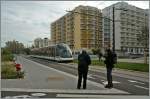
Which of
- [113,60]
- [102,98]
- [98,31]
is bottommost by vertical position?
[102,98]

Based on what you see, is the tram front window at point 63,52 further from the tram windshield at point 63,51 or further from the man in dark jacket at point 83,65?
the man in dark jacket at point 83,65

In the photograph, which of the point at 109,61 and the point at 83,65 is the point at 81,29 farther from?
the point at 83,65

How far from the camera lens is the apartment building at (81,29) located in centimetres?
6172

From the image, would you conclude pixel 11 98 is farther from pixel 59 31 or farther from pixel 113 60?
pixel 59 31

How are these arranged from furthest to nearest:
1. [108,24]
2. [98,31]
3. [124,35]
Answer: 1. [124,35]
2. [108,24]
3. [98,31]

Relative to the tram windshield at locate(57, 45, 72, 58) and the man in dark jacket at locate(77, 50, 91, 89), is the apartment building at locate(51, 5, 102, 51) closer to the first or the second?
the tram windshield at locate(57, 45, 72, 58)

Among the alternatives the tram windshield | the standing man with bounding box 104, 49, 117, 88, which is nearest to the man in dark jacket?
the standing man with bounding box 104, 49, 117, 88

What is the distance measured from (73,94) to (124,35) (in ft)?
321

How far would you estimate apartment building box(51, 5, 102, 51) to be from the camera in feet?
202

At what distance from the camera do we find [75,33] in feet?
262

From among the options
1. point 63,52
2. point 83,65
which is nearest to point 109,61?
point 83,65

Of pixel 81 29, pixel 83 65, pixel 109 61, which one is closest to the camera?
pixel 83 65

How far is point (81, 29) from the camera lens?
243 feet

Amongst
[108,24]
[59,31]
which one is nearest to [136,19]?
[108,24]
